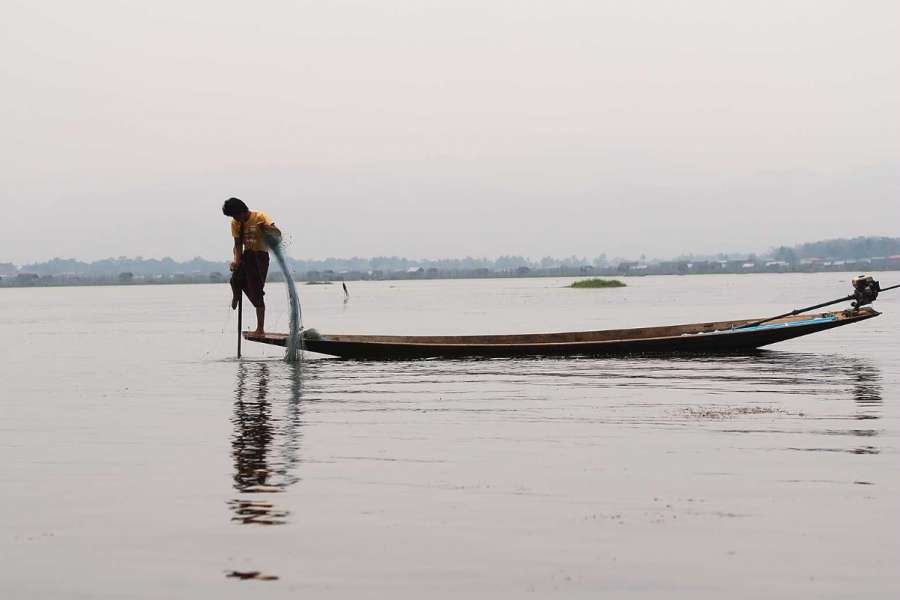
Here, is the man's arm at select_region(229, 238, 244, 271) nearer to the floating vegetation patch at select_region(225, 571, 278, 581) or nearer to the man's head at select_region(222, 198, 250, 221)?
the man's head at select_region(222, 198, 250, 221)

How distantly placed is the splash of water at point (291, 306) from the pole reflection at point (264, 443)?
1.76 meters

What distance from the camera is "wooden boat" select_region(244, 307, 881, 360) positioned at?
22.4 meters

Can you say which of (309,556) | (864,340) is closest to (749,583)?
(309,556)

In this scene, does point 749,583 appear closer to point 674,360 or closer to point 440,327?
point 674,360

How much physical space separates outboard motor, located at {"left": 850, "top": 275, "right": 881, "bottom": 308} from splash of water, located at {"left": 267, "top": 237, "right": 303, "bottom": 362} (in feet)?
35.7

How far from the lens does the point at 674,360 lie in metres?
22.9

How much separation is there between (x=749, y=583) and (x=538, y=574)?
1201mm

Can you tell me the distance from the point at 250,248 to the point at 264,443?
10372mm

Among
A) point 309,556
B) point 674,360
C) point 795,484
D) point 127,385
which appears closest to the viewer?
point 309,556

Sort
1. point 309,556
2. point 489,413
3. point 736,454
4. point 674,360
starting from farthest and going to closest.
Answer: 1. point 674,360
2. point 489,413
3. point 736,454
4. point 309,556

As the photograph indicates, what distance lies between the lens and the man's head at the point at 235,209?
69.4 ft

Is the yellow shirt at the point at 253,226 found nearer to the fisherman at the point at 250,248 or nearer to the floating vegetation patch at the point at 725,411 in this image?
the fisherman at the point at 250,248

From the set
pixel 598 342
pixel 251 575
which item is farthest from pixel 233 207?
pixel 251 575

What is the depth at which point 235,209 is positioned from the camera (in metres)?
21.2
